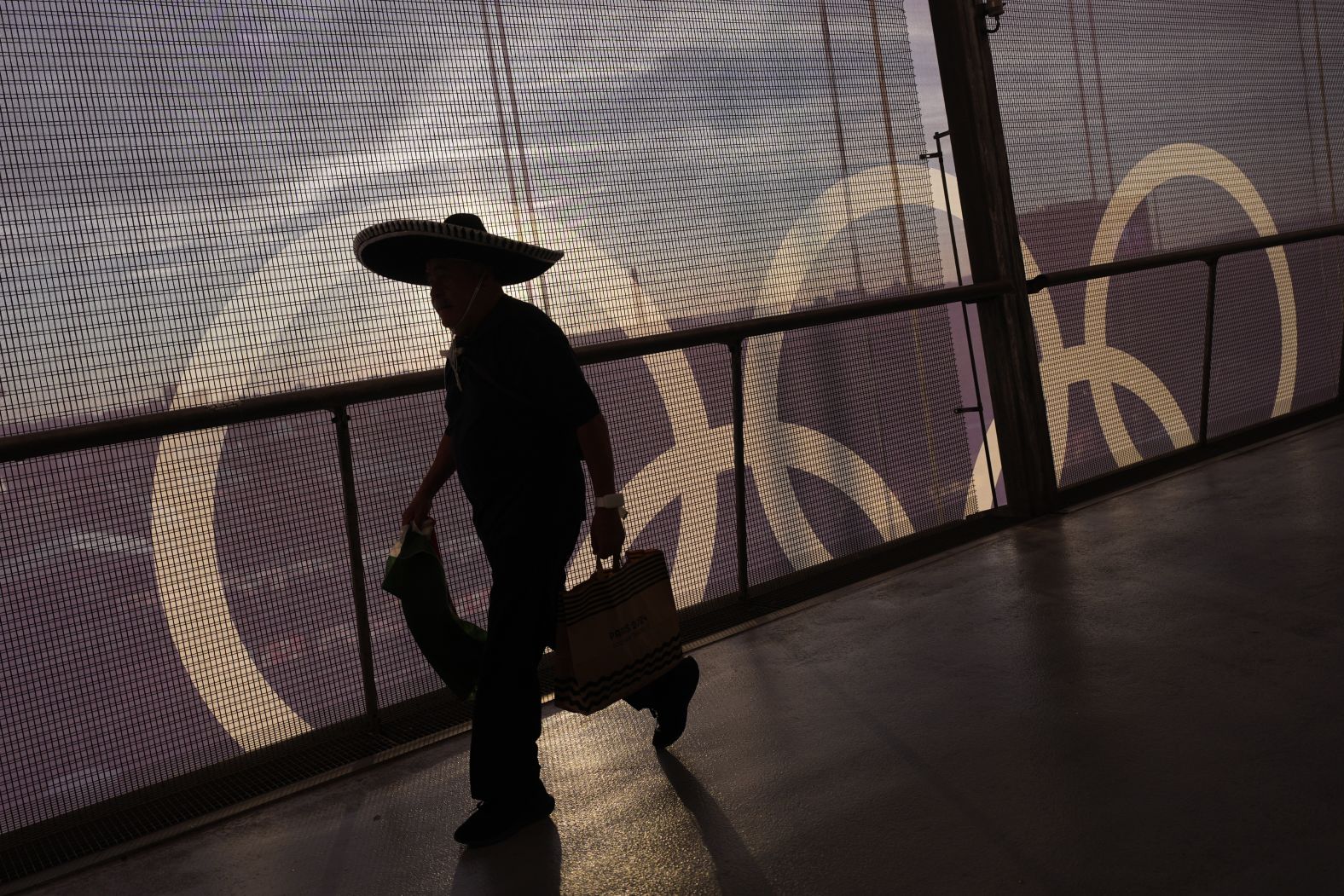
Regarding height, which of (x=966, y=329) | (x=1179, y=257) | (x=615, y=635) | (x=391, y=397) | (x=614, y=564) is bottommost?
(x=615, y=635)

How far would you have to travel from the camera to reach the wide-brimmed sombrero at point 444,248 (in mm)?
2359

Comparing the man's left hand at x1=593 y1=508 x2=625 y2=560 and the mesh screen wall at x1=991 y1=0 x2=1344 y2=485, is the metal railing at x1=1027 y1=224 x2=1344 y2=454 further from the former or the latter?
the man's left hand at x1=593 y1=508 x2=625 y2=560

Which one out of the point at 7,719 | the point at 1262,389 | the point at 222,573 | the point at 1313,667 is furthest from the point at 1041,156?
the point at 7,719

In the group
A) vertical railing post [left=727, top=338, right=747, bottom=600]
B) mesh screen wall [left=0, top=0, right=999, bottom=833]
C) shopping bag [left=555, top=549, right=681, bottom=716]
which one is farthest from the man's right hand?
vertical railing post [left=727, top=338, right=747, bottom=600]

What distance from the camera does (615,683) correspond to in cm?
245

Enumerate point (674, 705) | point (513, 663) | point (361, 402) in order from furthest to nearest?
1. point (361, 402)
2. point (674, 705)
3. point (513, 663)

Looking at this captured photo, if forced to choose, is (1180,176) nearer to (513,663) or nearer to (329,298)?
(329,298)

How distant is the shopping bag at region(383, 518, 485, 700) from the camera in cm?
254

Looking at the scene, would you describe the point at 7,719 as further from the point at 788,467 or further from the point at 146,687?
the point at 788,467

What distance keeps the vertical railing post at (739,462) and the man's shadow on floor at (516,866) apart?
5.66ft

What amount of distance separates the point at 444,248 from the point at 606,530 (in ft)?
2.53

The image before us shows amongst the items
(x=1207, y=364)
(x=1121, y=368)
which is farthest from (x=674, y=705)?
(x=1207, y=364)

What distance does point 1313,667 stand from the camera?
2.47 m

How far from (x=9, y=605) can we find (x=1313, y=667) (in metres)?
3.25
